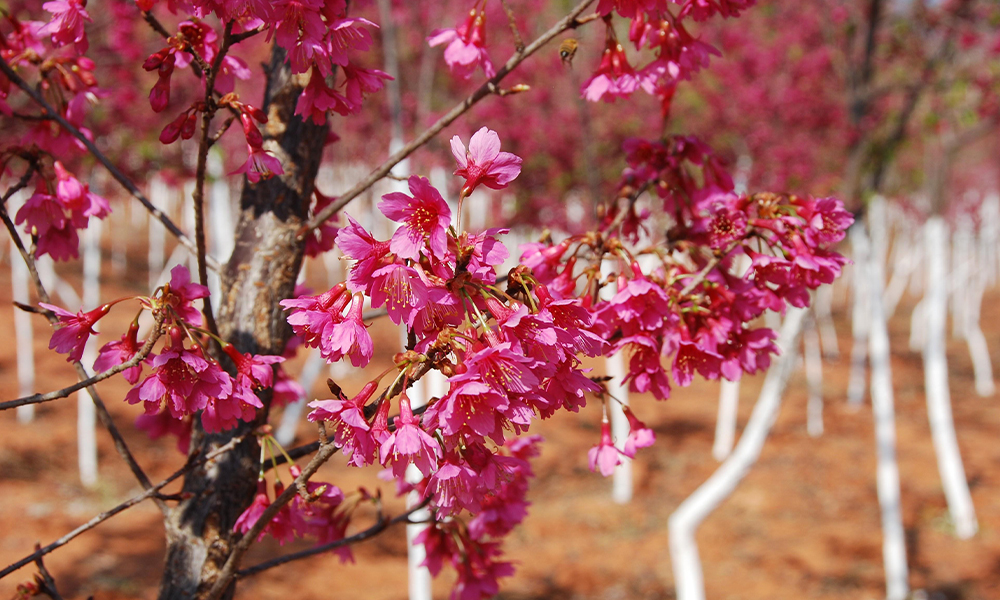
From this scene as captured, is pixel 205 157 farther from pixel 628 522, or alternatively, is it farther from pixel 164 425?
pixel 628 522

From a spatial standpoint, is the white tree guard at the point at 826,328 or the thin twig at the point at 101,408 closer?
the thin twig at the point at 101,408

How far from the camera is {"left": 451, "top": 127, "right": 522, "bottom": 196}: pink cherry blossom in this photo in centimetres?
109

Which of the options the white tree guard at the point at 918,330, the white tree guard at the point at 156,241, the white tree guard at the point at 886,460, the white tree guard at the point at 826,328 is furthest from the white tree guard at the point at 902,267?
the white tree guard at the point at 156,241

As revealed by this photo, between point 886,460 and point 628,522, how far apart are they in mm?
3442

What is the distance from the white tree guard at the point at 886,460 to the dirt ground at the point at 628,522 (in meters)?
0.57

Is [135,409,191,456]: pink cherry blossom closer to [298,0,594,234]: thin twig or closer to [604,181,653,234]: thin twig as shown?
[298,0,594,234]: thin twig

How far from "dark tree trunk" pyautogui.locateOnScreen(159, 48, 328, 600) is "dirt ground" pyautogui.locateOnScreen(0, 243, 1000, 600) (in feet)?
19.0

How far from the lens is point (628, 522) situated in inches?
361

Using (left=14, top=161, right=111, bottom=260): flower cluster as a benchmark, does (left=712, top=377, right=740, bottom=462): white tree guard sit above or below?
below

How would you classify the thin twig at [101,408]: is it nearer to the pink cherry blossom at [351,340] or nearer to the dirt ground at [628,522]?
the pink cherry blossom at [351,340]

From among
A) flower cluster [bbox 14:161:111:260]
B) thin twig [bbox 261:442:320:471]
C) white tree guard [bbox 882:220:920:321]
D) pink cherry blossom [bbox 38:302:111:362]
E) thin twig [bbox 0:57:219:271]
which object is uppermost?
white tree guard [bbox 882:220:920:321]

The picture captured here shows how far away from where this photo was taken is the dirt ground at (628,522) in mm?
7402

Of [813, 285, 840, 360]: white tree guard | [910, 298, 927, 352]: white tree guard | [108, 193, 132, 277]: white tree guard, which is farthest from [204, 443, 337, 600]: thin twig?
[910, 298, 927, 352]: white tree guard

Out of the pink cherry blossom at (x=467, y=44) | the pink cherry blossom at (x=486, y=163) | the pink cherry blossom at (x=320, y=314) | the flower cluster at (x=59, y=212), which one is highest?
the pink cherry blossom at (x=467, y=44)
